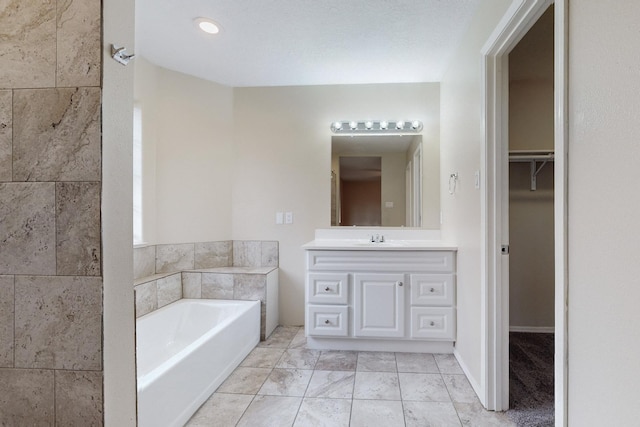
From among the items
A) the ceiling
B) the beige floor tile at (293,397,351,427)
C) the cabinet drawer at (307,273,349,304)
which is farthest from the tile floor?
the ceiling

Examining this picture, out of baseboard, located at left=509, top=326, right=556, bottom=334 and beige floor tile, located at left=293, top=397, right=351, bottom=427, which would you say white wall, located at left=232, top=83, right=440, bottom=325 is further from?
baseboard, located at left=509, top=326, right=556, bottom=334

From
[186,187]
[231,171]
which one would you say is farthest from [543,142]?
[186,187]

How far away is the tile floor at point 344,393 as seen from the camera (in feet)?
5.37

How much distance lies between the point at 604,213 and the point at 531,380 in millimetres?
1664

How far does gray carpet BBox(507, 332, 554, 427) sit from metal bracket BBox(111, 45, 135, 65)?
2279 mm

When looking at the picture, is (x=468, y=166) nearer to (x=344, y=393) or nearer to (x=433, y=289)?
(x=433, y=289)

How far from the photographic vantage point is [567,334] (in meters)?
1.00

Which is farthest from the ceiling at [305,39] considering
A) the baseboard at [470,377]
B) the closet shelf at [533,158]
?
the baseboard at [470,377]

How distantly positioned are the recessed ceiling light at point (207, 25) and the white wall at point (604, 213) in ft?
6.46

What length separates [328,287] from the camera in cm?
246

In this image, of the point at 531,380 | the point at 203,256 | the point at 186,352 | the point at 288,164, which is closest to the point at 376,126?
the point at 288,164

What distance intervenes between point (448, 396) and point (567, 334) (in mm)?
1094

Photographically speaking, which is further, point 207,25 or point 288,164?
point 288,164

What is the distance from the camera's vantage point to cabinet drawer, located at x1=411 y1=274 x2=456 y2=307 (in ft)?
7.72
